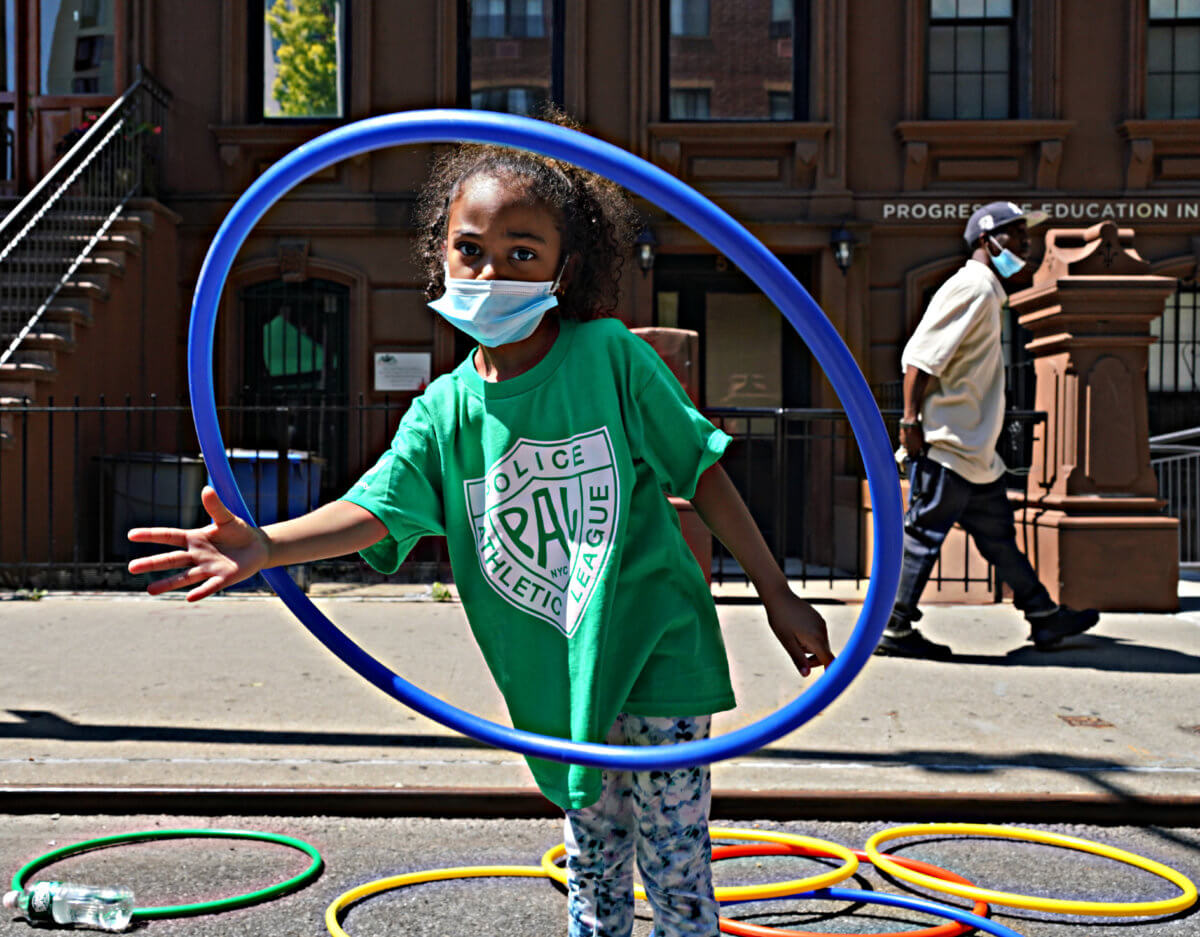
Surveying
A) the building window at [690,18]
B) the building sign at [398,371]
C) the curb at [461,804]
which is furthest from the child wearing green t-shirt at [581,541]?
the building window at [690,18]

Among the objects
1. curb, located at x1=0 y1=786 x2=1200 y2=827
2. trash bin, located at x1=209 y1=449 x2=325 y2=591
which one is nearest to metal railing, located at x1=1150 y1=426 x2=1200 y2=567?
trash bin, located at x1=209 y1=449 x2=325 y2=591

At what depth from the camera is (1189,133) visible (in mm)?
14078

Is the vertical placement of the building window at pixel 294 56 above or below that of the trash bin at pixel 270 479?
above

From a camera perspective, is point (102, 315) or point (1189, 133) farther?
point (1189, 133)

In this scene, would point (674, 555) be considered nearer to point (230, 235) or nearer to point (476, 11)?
point (230, 235)

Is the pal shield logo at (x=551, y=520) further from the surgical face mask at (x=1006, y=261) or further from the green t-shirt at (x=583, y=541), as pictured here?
the surgical face mask at (x=1006, y=261)

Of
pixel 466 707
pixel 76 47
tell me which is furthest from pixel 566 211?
pixel 76 47

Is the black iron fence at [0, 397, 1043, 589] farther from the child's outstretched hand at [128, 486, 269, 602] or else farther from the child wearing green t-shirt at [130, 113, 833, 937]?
the child's outstretched hand at [128, 486, 269, 602]

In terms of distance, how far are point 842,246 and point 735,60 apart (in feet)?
7.95

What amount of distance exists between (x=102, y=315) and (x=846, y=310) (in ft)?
24.1

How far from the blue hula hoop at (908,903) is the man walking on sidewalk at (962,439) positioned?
3.64 metres

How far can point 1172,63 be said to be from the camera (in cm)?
1447

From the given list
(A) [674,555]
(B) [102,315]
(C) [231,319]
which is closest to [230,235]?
(A) [674,555]

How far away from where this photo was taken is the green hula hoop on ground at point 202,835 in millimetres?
3951
